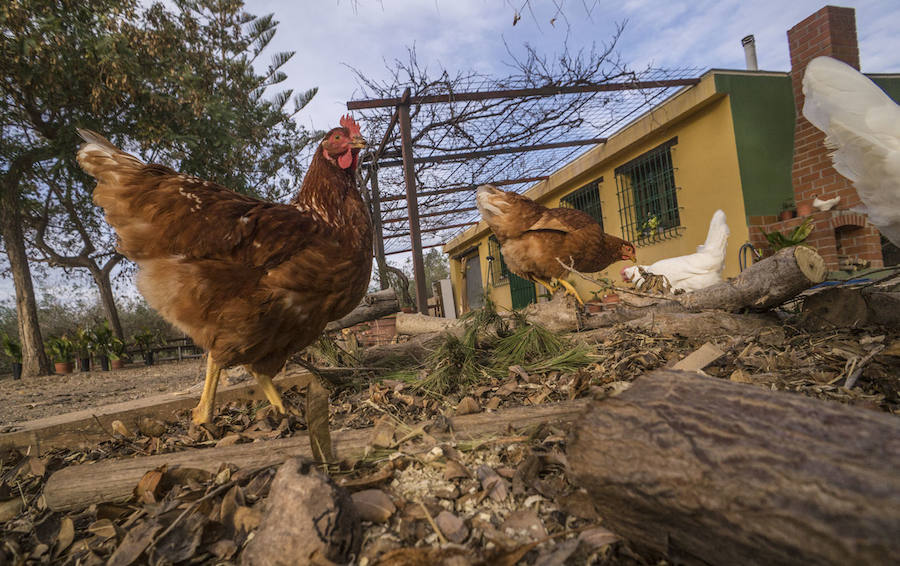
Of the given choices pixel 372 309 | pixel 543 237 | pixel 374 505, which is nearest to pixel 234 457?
pixel 374 505

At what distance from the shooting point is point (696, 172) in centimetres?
655

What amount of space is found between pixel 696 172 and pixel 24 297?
12971mm

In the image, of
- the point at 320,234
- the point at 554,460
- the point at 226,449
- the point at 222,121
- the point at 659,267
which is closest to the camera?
the point at 554,460

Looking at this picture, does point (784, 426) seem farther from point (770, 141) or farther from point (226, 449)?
point (770, 141)

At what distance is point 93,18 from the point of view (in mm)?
6930

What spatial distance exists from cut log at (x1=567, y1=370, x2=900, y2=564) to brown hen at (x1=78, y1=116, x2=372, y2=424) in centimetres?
166

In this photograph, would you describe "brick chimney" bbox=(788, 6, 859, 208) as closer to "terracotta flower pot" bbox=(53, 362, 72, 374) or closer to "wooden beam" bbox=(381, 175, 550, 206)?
"wooden beam" bbox=(381, 175, 550, 206)

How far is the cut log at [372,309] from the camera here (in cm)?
389

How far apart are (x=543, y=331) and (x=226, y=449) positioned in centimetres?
198

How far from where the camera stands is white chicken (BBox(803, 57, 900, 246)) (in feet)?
6.68

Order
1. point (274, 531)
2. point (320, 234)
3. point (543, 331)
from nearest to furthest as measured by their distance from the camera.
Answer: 1. point (274, 531)
2. point (320, 234)
3. point (543, 331)

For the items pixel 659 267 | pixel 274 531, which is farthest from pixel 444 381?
pixel 659 267

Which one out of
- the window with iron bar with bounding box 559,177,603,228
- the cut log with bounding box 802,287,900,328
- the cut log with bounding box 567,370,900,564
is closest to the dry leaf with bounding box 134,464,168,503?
the cut log with bounding box 567,370,900,564

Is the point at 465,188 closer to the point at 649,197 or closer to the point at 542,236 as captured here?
the point at 649,197
